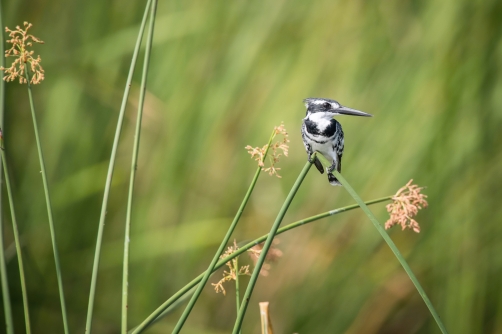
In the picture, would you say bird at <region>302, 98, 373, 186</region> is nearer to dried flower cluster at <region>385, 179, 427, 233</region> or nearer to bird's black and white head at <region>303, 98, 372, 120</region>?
bird's black and white head at <region>303, 98, 372, 120</region>

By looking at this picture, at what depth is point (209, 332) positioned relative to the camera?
4.98 feet

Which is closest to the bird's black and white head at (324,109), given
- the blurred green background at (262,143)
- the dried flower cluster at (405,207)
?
the blurred green background at (262,143)

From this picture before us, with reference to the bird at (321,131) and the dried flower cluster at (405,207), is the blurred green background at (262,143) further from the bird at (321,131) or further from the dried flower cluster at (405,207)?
the dried flower cluster at (405,207)

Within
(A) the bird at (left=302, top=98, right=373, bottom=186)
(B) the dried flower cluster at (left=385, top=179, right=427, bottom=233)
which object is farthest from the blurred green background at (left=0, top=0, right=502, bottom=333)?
(B) the dried flower cluster at (left=385, top=179, right=427, bottom=233)

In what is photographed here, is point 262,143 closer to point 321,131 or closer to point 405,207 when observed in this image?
point 321,131

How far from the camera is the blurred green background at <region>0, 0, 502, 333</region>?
1487 millimetres

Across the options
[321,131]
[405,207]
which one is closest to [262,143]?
[321,131]

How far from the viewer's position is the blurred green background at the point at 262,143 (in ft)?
4.88

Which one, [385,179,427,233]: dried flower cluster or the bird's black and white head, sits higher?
the bird's black and white head

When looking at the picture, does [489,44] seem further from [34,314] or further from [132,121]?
[34,314]

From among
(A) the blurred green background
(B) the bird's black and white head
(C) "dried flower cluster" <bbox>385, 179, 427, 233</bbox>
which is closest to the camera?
(C) "dried flower cluster" <bbox>385, 179, 427, 233</bbox>

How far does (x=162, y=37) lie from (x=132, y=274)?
2.41ft

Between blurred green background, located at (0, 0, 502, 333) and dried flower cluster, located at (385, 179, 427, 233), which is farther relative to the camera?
blurred green background, located at (0, 0, 502, 333)

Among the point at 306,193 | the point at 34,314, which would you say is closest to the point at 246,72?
the point at 306,193
